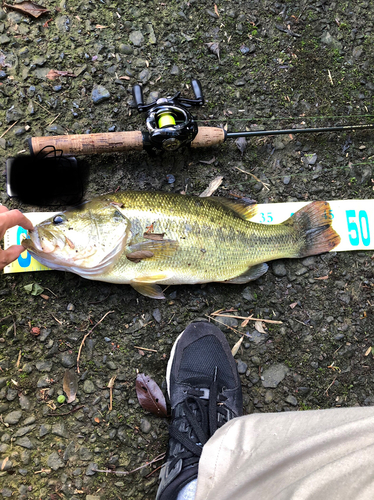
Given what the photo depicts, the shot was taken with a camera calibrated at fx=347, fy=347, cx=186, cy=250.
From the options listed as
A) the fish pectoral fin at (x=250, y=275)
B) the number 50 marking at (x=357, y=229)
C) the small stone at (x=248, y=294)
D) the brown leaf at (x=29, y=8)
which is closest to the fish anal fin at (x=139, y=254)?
the fish pectoral fin at (x=250, y=275)

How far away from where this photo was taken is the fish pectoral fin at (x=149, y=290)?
9.39 feet

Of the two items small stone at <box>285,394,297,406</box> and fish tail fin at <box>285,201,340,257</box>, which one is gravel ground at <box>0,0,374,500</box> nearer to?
small stone at <box>285,394,297,406</box>

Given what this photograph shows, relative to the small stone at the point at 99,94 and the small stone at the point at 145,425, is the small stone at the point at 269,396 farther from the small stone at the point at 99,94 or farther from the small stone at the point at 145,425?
the small stone at the point at 99,94

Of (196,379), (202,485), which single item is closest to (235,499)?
(202,485)

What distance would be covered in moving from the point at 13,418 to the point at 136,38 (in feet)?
11.4

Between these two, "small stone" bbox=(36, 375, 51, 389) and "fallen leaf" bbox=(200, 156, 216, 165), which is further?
→ "fallen leaf" bbox=(200, 156, 216, 165)

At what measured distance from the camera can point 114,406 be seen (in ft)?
9.48

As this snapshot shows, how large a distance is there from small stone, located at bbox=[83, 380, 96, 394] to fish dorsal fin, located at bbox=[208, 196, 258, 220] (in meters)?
1.88

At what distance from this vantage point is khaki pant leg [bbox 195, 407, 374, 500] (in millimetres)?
1684

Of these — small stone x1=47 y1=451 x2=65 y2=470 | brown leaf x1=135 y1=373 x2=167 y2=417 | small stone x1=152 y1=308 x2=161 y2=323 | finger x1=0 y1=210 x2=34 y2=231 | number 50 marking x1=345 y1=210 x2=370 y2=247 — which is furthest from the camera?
number 50 marking x1=345 y1=210 x2=370 y2=247

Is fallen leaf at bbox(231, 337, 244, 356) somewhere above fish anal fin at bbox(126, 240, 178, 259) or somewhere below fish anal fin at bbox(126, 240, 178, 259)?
below

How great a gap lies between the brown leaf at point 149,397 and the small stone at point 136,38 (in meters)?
2.96

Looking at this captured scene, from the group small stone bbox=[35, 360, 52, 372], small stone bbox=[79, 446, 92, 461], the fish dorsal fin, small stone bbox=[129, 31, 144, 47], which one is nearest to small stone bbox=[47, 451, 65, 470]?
small stone bbox=[79, 446, 92, 461]

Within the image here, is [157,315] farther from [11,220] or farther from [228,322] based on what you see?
[11,220]
